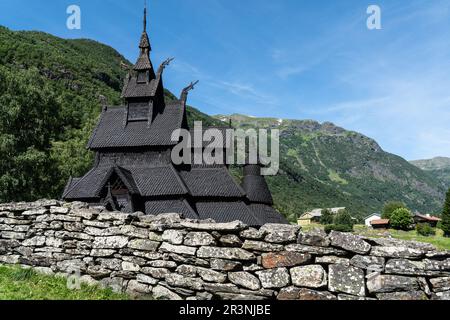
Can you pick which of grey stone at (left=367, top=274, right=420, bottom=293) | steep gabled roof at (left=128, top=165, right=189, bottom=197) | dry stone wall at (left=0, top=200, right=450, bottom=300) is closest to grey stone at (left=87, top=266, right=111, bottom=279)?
dry stone wall at (left=0, top=200, right=450, bottom=300)

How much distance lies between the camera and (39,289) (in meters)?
7.63

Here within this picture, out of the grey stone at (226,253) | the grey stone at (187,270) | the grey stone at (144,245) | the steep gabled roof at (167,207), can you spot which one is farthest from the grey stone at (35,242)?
the steep gabled roof at (167,207)

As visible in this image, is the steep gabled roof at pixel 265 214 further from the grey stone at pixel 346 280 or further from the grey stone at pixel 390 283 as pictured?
the grey stone at pixel 390 283

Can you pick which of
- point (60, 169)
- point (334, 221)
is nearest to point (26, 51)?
point (60, 169)

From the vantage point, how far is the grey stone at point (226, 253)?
22.3 feet

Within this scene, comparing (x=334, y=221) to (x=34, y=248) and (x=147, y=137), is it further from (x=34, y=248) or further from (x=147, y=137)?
(x=34, y=248)

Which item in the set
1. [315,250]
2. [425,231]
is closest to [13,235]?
[315,250]

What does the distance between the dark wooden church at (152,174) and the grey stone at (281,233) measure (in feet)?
57.7

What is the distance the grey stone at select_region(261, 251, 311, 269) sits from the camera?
6367 millimetres

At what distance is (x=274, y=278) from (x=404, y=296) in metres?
2.20

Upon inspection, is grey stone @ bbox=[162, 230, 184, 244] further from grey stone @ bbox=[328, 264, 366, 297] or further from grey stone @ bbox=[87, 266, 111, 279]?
grey stone @ bbox=[328, 264, 366, 297]

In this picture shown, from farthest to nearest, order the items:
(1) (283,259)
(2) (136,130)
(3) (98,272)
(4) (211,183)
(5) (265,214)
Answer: (2) (136,130) → (5) (265,214) → (4) (211,183) → (3) (98,272) → (1) (283,259)

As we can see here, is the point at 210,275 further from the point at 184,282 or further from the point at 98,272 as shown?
the point at 98,272

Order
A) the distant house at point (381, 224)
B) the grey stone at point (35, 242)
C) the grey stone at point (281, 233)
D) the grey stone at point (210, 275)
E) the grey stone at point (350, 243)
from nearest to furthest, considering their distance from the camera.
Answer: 1. the grey stone at point (350, 243)
2. the grey stone at point (281, 233)
3. the grey stone at point (210, 275)
4. the grey stone at point (35, 242)
5. the distant house at point (381, 224)
